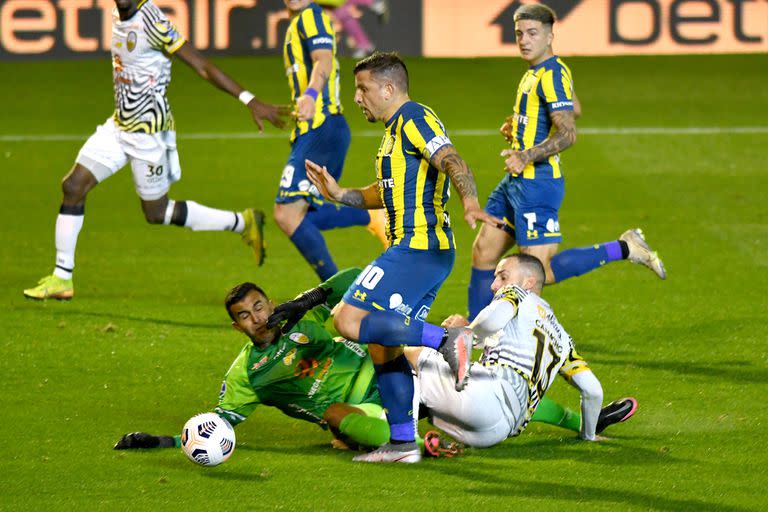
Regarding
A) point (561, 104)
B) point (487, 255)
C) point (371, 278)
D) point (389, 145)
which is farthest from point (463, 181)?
point (487, 255)

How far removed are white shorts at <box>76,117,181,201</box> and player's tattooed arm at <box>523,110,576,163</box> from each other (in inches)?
117

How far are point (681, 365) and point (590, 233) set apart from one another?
13.3ft

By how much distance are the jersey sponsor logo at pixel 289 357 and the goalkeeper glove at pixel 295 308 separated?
11 centimetres

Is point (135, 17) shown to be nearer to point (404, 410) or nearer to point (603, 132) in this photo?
point (404, 410)

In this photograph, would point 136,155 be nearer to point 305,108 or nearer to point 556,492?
point 305,108

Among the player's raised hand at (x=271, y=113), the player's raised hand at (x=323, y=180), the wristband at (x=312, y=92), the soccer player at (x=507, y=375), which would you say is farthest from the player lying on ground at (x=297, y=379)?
the wristband at (x=312, y=92)

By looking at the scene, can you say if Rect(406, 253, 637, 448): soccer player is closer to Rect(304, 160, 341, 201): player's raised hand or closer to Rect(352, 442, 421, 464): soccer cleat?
Rect(352, 442, 421, 464): soccer cleat

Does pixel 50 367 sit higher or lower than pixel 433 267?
lower

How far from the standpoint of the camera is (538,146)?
8.05m

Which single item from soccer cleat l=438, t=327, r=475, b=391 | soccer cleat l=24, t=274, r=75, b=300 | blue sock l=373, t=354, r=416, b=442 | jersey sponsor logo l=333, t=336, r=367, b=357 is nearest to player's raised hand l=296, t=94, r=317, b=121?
soccer cleat l=24, t=274, r=75, b=300

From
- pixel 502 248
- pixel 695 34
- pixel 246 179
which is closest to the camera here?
pixel 502 248

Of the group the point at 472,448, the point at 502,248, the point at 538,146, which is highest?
the point at 538,146

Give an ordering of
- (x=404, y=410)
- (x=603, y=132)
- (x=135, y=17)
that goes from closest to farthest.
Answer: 1. (x=404, y=410)
2. (x=135, y=17)
3. (x=603, y=132)

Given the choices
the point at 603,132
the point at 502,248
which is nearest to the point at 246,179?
the point at 603,132
